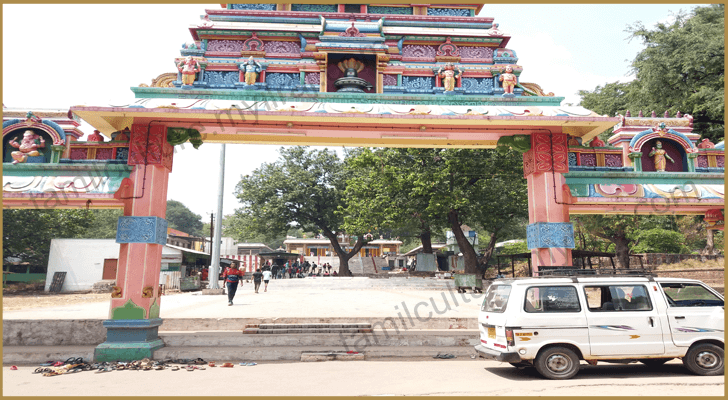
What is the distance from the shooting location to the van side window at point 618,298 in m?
6.87

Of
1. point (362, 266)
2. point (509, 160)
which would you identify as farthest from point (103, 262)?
point (509, 160)

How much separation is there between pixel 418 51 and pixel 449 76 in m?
1.19

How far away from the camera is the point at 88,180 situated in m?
8.68

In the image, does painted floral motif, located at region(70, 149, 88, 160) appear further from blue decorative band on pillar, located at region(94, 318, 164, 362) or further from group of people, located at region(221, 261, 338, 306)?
group of people, located at region(221, 261, 338, 306)

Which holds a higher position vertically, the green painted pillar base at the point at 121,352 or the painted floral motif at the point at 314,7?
the painted floral motif at the point at 314,7

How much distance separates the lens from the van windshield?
23.3 feet

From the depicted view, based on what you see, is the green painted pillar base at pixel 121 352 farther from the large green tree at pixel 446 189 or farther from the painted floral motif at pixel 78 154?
the large green tree at pixel 446 189

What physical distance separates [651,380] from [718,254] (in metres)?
27.8

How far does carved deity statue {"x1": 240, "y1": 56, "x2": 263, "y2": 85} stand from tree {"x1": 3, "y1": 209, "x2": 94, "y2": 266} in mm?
28348

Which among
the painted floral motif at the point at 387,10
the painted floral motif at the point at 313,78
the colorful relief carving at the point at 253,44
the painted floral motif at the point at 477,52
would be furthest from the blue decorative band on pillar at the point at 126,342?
the painted floral motif at the point at 477,52

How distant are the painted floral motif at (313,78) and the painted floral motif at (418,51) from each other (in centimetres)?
208

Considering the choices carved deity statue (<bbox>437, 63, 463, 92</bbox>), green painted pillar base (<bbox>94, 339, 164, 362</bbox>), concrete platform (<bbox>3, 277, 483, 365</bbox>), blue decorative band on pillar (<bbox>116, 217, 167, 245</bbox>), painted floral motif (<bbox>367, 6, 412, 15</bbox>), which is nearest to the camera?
A: green painted pillar base (<bbox>94, 339, 164, 362</bbox>)

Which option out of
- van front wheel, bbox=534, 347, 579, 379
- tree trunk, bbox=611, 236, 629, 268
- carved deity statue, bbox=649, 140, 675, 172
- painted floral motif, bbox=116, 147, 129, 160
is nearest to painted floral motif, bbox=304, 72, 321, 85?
painted floral motif, bbox=116, 147, 129, 160

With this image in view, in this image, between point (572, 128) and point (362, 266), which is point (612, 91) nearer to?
point (572, 128)
